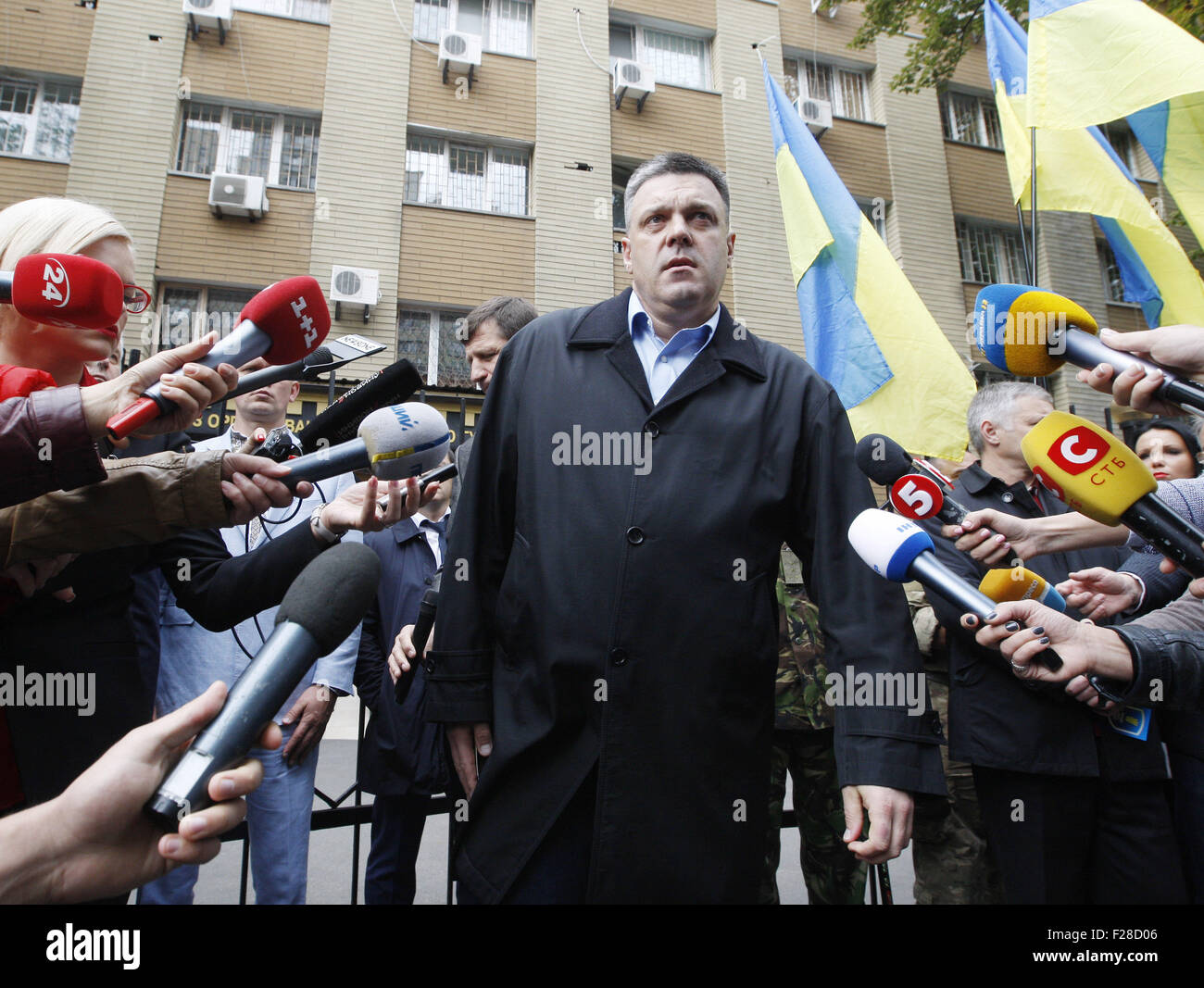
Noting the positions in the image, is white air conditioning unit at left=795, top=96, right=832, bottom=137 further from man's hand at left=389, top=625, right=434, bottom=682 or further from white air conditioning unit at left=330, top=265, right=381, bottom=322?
man's hand at left=389, top=625, right=434, bottom=682

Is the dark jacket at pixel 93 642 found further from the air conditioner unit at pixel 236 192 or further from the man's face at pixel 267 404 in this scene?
the air conditioner unit at pixel 236 192

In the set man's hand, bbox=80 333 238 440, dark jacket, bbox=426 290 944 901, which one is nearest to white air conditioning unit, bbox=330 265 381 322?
dark jacket, bbox=426 290 944 901

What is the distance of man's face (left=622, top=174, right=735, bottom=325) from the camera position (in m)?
2.12

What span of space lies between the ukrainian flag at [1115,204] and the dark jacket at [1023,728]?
375 cm

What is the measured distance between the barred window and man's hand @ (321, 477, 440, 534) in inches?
519

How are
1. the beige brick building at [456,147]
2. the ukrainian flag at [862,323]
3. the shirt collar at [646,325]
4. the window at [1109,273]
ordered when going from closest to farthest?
1. the shirt collar at [646,325]
2. the ukrainian flag at [862,323]
3. the beige brick building at [456,147]
4. the window at [1109,273]

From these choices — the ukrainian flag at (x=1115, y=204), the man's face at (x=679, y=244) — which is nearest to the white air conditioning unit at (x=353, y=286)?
the ukrainian flag at (x=1115, y=204)

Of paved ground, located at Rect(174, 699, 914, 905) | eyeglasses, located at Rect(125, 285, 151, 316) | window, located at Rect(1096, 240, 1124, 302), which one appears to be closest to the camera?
eyeglasses, located at Rect(125, 285, 151, 316)

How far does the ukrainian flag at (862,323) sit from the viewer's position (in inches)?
194

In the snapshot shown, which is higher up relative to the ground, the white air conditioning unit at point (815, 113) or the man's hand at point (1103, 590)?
the white air conditioning unit at point (815, 113)

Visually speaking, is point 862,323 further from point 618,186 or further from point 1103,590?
point 618,186

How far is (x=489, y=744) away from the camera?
191 cm
